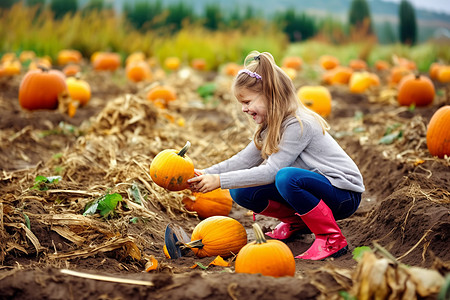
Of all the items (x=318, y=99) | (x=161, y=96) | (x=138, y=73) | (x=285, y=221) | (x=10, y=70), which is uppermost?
(x=285, y=221)

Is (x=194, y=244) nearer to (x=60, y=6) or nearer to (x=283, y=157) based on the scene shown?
(x=283, y=157)

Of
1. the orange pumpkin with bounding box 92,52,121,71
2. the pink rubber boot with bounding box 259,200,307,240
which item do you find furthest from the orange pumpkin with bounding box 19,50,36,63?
the pink rubber boot with bounding box 259,200,307,240

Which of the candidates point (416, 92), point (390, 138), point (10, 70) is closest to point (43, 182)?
point (390, 138)

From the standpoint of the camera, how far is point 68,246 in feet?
10.4

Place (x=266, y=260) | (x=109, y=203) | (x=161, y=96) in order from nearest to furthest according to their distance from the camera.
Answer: (x=266, y=260) < (x=109, y=203) < (x=161, y=96)

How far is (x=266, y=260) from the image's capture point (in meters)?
2.66

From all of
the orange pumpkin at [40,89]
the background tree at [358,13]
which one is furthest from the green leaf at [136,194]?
the background tree at [358,13]

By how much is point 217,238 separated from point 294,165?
717 mm

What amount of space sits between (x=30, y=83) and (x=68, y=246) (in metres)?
4.65

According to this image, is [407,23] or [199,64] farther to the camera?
[407,23]

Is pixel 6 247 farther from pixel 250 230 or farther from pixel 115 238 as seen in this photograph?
pixel 250 230

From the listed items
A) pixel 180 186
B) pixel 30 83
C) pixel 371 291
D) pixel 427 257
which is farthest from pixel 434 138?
pixel 30 83

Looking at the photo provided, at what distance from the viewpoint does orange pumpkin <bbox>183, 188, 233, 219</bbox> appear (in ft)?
13.6

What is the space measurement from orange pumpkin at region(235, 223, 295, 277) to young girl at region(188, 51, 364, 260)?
619mm
